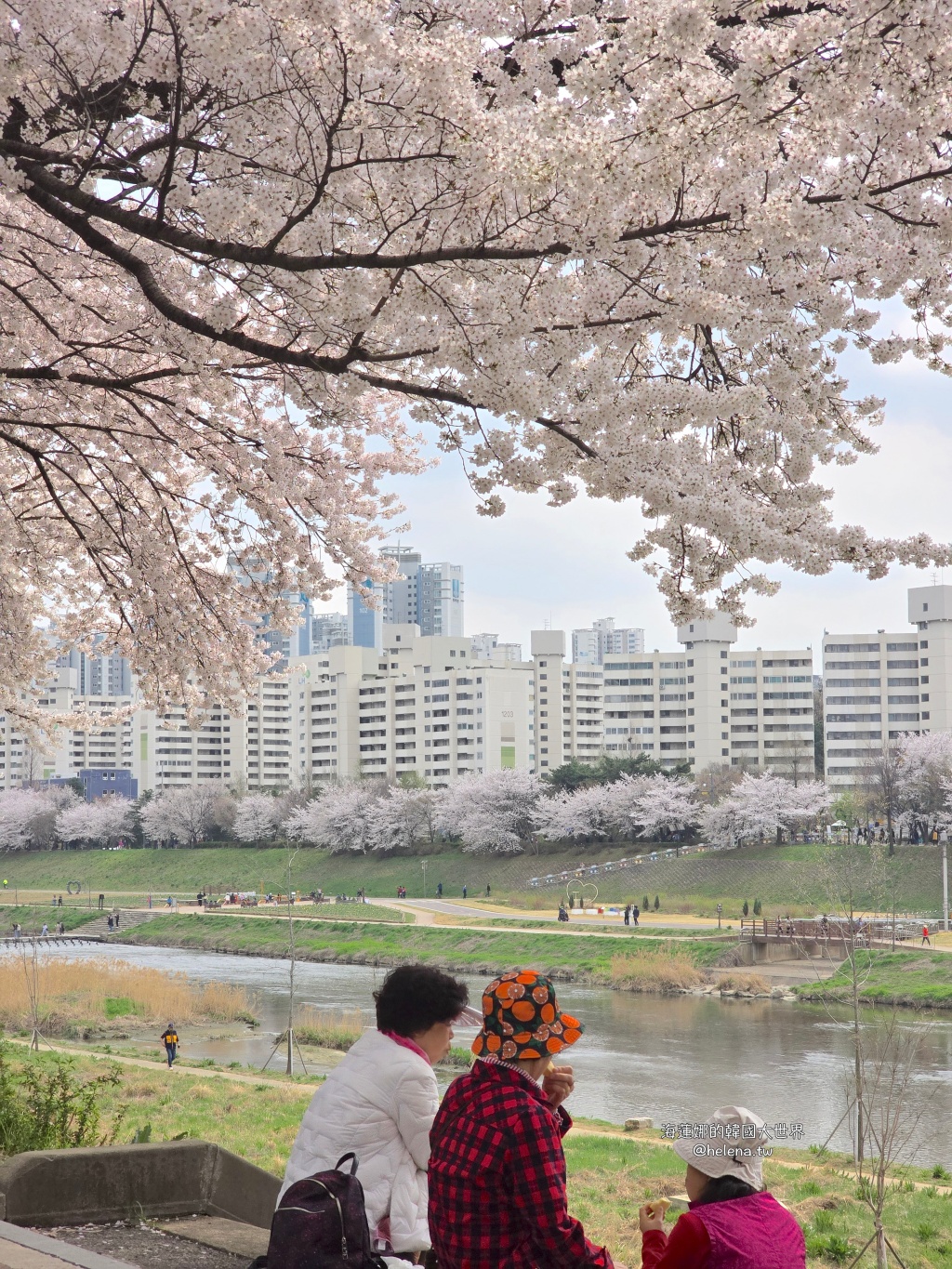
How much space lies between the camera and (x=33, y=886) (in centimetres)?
6644

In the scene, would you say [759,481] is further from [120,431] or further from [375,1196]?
[120,431]

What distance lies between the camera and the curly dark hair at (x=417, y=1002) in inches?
109

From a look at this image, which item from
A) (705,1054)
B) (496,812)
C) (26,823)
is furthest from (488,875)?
(26,823)

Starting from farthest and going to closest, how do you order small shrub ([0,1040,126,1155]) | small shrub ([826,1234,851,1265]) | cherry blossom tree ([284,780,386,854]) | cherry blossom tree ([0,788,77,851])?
cherry blossom tree ([0,788,77,851]), cherry blossom tree ([284,780,386,854]), small shrub ([826,1234,851,1265]), small shrub ([0,1040,126,1155])

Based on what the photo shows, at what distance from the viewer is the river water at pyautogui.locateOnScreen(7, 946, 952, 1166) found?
16.0 meters

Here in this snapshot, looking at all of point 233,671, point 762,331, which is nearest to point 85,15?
point 762,331

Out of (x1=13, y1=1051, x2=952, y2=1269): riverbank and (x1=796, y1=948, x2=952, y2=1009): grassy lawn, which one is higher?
(x1=13, y1=1051, x2=952, y2=1269): riverbank

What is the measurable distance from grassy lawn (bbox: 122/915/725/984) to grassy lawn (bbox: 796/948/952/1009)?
14.3ft

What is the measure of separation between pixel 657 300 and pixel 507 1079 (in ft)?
8.56

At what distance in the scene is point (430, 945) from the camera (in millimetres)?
34750

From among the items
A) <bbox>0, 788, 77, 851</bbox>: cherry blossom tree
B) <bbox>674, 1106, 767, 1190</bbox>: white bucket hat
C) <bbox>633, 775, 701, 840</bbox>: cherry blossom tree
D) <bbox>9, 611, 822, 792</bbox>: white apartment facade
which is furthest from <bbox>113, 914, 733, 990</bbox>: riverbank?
<bbox>9, 611, 822, 792</bbox>: white apartment facade

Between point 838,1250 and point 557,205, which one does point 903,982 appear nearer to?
point 838,1250

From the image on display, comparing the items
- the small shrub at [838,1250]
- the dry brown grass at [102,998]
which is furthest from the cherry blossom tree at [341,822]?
the small shrub at [838,1250]

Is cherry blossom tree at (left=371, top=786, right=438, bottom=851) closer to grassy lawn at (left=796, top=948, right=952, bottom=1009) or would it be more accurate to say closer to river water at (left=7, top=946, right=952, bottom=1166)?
river water at (left=7, top=946, right=952, bottom=1166)
